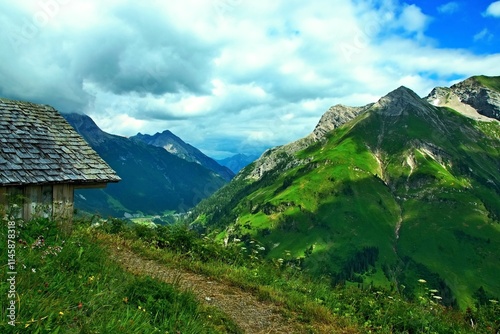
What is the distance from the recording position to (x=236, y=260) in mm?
15102

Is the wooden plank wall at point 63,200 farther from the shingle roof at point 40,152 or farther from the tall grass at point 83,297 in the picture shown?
the tall grass at point 83,297

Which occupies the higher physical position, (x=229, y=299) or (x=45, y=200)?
(x=45, y=200)

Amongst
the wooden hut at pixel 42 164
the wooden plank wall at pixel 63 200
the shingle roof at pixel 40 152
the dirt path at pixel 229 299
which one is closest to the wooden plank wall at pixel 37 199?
the wooden hut at pixel 42 164

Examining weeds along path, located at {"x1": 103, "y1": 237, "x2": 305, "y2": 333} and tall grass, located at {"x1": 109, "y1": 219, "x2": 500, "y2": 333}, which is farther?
tall grass, located at {"x1": 109, "y1": 219, "x2": 500, "y2": 333}

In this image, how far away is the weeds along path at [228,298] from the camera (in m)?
9.70

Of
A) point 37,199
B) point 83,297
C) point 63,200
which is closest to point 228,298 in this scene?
point 83,297

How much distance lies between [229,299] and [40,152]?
1043 cm

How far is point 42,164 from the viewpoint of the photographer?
49.9 feet

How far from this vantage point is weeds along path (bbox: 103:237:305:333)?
9.70m

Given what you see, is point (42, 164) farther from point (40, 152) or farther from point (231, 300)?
point (231, 300)

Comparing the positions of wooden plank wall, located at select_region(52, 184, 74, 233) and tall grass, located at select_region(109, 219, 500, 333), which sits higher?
wooden plank wall, located at select_region(52, 184, 74, 233)

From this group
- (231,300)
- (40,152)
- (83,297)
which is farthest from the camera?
(40,152)

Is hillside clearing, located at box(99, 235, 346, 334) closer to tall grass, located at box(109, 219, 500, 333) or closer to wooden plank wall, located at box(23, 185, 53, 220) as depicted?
tall grass, located at box(109, 219, 500, 333)

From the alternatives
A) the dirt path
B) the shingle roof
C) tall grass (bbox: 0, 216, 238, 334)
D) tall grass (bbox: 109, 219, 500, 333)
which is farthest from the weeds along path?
the shingle roof
